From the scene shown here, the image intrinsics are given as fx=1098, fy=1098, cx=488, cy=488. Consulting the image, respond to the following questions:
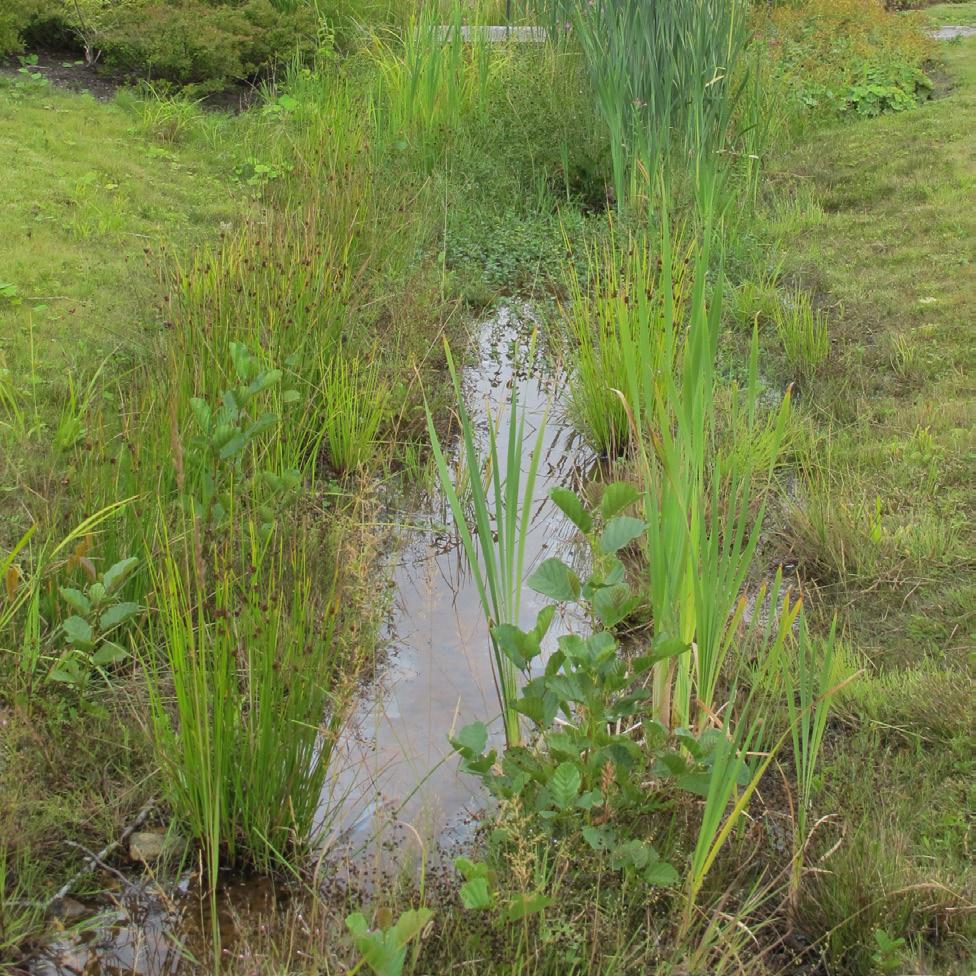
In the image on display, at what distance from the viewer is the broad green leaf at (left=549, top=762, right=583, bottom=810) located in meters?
1.95

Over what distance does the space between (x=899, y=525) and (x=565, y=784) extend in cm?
190

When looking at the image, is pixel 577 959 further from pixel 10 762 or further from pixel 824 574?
pixel 824 574

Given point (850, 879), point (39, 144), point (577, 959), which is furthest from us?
point (39, 144)

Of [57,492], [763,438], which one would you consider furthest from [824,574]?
[57,492]

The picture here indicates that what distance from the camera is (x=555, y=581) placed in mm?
2129

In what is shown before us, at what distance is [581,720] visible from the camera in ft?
7.75

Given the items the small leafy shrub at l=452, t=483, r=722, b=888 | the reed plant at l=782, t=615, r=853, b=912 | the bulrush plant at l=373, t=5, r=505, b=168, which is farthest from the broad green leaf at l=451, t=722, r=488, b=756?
the bulrush plant at l=373, t=5, r=505, b=168

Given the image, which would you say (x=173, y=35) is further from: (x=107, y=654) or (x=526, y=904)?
(x=526, y=904)

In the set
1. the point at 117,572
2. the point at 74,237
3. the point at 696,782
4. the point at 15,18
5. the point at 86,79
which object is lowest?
the point at 696,782

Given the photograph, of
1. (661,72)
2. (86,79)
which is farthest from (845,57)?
(86,79)

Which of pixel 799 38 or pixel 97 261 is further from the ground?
pixel 799 38

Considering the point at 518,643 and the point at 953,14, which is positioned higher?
the point at 953,14

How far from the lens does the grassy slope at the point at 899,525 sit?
2113mm

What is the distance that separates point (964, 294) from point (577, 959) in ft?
13.9
